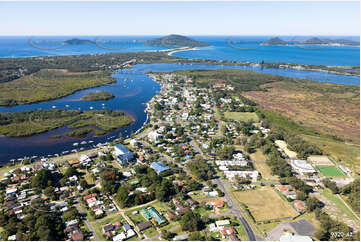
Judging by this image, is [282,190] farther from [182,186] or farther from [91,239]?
[91,239]

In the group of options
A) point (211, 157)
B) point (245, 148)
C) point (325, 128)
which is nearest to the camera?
point (211, 157)

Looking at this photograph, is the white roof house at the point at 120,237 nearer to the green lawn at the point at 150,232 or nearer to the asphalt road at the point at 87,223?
the asphalt road at the point at 87,223

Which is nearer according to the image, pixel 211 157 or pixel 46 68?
pixel 211 157

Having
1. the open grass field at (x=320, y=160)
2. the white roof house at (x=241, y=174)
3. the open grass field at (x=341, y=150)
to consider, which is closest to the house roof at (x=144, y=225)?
the white roof house at (x=241, y=174)

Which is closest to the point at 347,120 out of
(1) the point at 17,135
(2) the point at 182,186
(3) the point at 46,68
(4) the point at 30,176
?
(2) the point at 182,186

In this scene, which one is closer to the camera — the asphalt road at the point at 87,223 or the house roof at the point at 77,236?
the house roof at the point at 77,236

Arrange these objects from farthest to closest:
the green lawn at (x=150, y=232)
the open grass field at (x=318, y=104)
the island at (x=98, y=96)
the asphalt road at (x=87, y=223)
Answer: the island at (x=98, y=96)
the open grass field at (x=318, y=104)
the green lawn at (x=150, y=232)
the asphalt road at (x=87, y=223)

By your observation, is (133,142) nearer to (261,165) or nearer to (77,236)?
(77,236)
